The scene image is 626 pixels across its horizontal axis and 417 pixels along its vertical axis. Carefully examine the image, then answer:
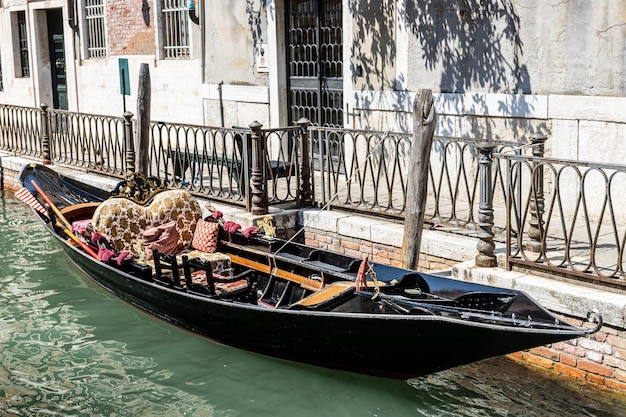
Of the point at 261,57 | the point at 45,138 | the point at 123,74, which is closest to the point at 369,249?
the point at 261,57

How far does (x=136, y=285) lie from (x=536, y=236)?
3.41 metres

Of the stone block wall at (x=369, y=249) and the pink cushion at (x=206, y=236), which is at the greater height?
the pink cushion at (x=206, y=236)

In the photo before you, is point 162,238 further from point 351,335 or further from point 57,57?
point 57,57

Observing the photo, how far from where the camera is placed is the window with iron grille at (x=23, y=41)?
721 inches

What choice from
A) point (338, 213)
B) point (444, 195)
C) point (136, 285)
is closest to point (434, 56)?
point (444, 195)

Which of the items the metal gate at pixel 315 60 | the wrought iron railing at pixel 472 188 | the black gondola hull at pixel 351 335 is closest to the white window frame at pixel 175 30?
the wrought iron railing at pixel 472 188

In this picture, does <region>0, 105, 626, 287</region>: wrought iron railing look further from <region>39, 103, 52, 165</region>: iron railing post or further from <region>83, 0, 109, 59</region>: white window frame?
<region>83, 0, 109, 59</region>: white window frame

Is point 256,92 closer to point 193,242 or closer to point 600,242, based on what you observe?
point 193,242

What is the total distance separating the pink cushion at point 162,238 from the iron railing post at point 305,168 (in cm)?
146

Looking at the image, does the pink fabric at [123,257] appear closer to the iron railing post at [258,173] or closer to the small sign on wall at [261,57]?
the iron railing post at [258,173]

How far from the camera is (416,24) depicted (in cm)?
916

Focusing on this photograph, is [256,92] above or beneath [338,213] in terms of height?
above

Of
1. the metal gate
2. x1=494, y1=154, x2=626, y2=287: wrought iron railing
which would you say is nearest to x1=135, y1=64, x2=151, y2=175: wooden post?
the metal gate

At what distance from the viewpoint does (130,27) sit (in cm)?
1455
